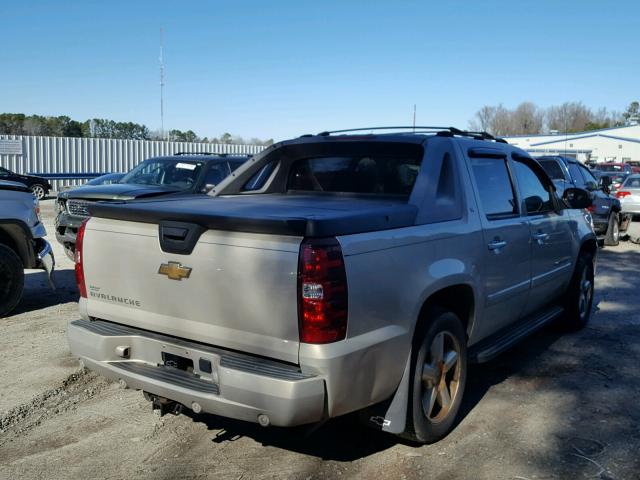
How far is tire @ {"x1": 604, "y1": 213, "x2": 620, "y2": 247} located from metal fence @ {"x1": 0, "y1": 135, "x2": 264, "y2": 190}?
21497 millimetres

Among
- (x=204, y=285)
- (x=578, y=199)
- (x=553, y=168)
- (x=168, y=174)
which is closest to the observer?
(x=204, y=285)

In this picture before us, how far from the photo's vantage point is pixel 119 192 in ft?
31.5

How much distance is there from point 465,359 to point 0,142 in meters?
26.7

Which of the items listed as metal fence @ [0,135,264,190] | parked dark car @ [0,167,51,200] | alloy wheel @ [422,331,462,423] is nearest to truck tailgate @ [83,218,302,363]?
alloy wheel @ [422,331,462,423]

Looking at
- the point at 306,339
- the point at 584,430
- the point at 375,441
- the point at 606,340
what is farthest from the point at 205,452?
the point at 606,340

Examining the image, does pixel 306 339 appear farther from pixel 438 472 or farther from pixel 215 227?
pixel 438 472

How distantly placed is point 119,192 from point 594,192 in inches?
382

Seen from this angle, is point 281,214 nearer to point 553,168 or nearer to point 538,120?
point 553,168

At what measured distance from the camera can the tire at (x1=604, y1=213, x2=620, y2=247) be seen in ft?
45.9

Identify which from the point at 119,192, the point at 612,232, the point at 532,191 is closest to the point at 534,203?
the point at 532,191

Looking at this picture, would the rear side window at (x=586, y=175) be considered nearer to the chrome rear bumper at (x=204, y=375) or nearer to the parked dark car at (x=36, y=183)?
the chrome rear bumper at (x=204, y=375)

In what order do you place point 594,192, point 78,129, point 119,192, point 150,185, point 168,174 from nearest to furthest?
point 119,192 < point 150,185 < point 168,174 < point 594,192 < point 78,129

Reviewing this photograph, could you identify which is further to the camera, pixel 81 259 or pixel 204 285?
pixel 81 259

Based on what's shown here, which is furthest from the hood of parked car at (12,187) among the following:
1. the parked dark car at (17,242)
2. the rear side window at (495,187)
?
the rear side window at (495,187)
